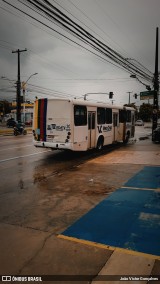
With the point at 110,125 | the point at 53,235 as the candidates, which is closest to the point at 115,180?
the point at 53,235

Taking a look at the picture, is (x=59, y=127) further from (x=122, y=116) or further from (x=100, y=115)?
(x=122, y=116)

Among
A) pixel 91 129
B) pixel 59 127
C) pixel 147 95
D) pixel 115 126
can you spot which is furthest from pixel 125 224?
pixel 147 95

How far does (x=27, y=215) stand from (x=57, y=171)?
16.4 feet

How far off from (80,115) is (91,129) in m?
1.51

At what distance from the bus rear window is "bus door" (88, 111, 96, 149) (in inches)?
23.5

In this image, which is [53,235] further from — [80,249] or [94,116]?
[94,116]

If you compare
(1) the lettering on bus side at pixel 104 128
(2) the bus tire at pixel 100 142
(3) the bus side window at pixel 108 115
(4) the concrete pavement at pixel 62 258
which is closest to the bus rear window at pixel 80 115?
(1) the lettering on bus side at pixel 104 128

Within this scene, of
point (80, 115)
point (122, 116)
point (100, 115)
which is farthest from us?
point (122, 116)

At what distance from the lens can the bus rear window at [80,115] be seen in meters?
13.8

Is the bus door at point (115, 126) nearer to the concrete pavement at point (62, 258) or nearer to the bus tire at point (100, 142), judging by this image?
the bus tire at point (100, 142)

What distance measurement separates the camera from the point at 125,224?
221 inches

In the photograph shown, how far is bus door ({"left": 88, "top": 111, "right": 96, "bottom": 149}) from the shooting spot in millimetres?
15087

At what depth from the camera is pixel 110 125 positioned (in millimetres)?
18031

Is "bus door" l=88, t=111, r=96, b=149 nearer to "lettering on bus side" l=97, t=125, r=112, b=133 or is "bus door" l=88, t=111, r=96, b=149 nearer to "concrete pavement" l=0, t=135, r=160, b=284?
"lettering on bus side" l=97, t=125, r=112, b=133
